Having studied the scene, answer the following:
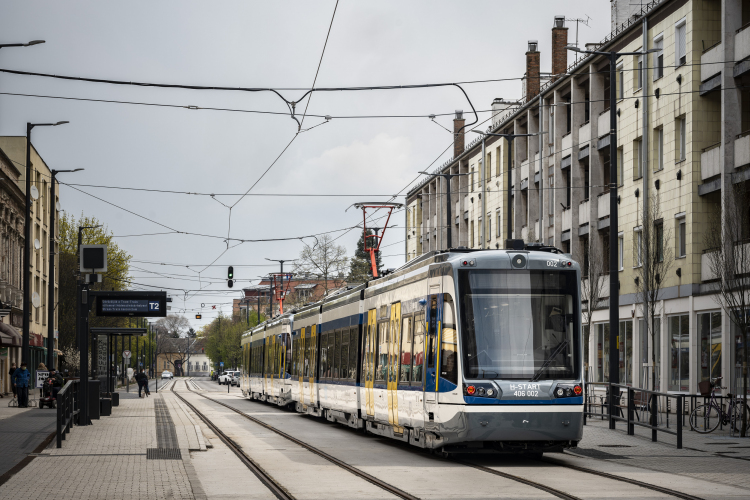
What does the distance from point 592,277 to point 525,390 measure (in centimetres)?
2375

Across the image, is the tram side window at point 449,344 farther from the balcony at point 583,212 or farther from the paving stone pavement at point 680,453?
the balcony at point 583,212

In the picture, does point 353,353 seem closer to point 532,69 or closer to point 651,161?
point 651,161

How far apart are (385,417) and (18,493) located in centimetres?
881

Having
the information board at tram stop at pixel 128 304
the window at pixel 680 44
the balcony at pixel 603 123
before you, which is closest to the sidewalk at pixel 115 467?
the information board at tram stop at pixel 128 304

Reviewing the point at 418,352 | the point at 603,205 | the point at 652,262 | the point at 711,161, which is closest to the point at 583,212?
the point at 603,205

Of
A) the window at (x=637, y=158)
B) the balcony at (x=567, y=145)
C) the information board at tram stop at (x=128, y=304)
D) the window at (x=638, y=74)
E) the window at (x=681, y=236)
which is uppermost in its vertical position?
the window at (x=638, y=74)

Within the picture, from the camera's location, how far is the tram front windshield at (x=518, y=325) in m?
15.9

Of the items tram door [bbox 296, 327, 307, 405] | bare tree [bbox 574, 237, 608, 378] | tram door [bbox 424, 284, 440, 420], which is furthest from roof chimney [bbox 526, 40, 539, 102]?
tram door [bbox 424, 284, 440, 420]

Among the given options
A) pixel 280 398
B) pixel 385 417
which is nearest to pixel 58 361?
pixel 280 398

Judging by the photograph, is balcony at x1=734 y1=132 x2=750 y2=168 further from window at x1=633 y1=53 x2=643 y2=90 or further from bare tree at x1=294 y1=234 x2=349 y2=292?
bare tree at x1=294 y1=234 x2=349 y2=292

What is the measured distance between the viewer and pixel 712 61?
32031 mm

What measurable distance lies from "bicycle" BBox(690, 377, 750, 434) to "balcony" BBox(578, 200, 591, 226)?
737 inches

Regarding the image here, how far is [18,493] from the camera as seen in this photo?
39.6 ft

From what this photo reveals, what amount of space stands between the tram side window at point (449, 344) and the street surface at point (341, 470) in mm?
1343
